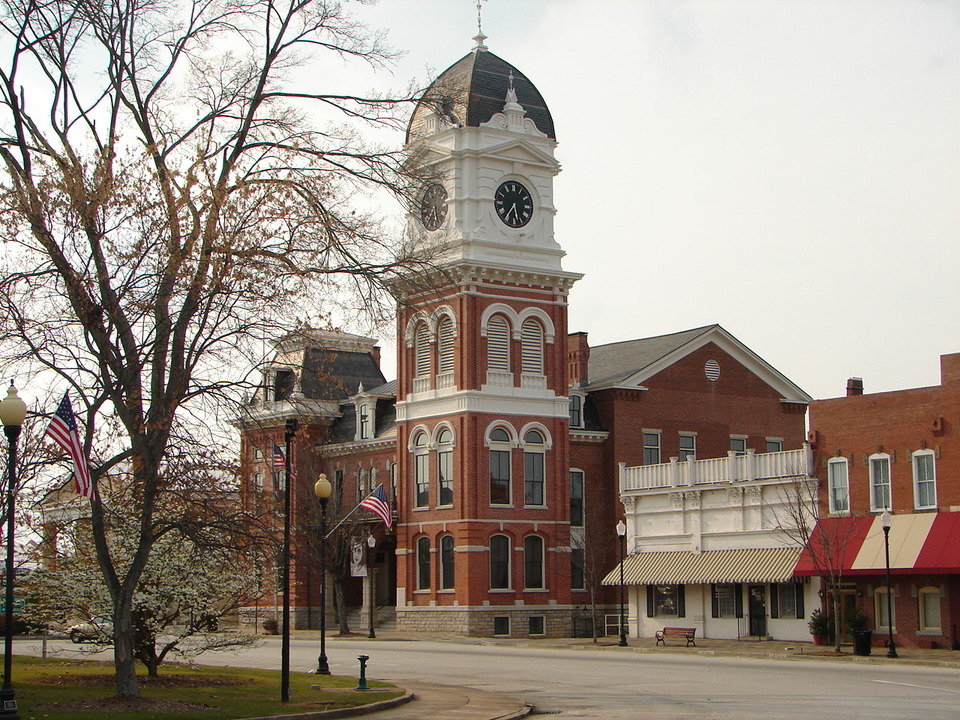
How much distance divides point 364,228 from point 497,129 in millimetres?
36143

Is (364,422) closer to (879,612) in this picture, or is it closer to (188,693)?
(879,612)

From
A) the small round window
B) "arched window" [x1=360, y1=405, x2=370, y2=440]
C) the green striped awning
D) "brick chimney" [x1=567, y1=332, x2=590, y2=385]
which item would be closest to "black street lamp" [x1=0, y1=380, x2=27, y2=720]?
the green striped awning

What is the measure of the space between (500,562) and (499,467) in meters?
4.12

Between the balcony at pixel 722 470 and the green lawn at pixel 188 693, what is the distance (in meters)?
22.8

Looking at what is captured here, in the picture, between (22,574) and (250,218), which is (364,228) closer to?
(250,218)

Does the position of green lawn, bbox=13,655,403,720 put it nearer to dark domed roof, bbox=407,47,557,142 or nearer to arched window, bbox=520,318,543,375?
arched window, bbox=520,318,543,375

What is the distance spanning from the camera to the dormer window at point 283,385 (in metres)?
26.3

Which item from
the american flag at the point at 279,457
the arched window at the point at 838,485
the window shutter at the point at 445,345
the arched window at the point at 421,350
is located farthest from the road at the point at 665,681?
the arched window at the point at 421,350

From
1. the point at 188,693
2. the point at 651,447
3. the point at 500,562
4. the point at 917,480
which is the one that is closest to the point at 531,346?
the point at 651,447

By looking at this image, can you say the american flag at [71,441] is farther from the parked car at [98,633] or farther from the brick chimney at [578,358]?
the brick chimney at [578,358]

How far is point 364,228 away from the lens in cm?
2822

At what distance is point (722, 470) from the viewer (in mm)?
54219

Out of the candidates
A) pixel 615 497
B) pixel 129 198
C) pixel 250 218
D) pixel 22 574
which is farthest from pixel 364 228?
pixel 615 497

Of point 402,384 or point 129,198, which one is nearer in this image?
point 129,198
